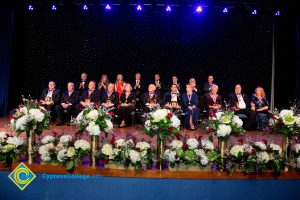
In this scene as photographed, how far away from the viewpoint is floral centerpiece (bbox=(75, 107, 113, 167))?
3977mm

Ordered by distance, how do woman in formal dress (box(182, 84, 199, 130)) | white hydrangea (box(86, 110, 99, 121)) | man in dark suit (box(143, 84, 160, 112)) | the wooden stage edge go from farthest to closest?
man in dark suit (box(143, 84, 160, 112)) → woman in formal dress (box(182, 84, 199, 130)) → white hydrangea (box(86, 110, 99, 121)) → the wooden stage edge

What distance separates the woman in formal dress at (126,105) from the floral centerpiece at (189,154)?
16.5 feet

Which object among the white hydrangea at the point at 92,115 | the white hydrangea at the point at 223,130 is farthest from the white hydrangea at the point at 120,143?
the white hydrangea at the point at 223,130

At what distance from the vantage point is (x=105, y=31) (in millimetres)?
10930

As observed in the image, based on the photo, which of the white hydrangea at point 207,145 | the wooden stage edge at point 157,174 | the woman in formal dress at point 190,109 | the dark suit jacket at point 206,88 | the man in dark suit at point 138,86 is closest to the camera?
the wooden stage edge at point 157,174

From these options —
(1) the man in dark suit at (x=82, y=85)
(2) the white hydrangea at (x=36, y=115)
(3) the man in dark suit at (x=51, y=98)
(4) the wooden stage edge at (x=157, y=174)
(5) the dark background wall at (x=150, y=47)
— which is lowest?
(4) the wooden stage edge at (x=157, y=174)

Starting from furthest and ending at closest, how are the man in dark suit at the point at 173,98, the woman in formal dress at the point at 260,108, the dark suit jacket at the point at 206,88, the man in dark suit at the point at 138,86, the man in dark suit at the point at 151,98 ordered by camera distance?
the dark suit jacket at the point at 206,88, the man in dark suit at the point at 138,86, the man in dark suit at the point at 151,98, the man in dark suit at the point at 173,98, the woman in formal dress at the point at 260,108

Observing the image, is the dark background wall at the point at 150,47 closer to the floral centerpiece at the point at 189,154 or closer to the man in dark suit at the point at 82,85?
the man in dark suit at the point at 82,85

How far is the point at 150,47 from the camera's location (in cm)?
1105

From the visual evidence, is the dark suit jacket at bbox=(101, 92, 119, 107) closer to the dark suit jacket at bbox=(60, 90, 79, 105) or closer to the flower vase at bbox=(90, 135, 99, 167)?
the dark suit jacket at bbox=(60, 90, 79, 105)

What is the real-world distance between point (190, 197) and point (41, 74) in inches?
335

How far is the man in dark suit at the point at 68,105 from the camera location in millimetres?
9172

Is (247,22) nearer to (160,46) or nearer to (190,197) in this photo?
(160,46)

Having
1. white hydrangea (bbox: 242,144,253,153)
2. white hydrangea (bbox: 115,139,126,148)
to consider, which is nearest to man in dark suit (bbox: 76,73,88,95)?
white hydrangea (bbox: 115,139,126,148)
